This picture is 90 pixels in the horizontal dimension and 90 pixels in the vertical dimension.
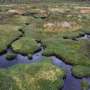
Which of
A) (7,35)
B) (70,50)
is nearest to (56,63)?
(70,50)

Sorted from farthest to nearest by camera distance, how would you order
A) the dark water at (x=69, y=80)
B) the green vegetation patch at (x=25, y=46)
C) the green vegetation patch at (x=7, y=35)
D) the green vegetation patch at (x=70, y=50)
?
→ the green vegetation patch at (x=7, y=35) < the green vegetation patch at (x=25, y=46) < the green vegetation patch at (x=70, y=50) < the dark water at (x=69, y=80)

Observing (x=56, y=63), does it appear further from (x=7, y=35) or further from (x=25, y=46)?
(x=7, y=35)

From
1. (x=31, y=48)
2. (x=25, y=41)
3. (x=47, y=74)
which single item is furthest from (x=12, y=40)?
(x=47, y=74)

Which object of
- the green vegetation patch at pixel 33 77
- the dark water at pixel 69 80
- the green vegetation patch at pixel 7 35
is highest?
the green vegetation patch at pixel 33 77

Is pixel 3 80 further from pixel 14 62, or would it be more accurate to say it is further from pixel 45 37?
pixel 45 37

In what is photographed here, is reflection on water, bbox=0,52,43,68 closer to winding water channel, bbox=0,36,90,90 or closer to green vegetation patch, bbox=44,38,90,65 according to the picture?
winding water channel, bbox=0,36,90,90

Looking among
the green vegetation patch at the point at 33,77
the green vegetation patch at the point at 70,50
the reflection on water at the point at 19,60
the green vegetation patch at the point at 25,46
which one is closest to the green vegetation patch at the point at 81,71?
the green vegetation patch at the point at 70,50

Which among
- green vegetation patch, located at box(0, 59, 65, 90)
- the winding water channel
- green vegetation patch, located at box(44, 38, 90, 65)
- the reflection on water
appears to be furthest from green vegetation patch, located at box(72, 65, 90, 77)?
the reflection on water

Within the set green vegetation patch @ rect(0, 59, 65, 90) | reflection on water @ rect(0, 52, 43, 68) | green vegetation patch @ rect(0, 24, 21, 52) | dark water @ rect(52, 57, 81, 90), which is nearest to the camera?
green vegetation patch @ rect(0, 59, 65, 90)

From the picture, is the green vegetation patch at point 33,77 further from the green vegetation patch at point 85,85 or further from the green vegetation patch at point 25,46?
the green vegetation patch at point 25,46
